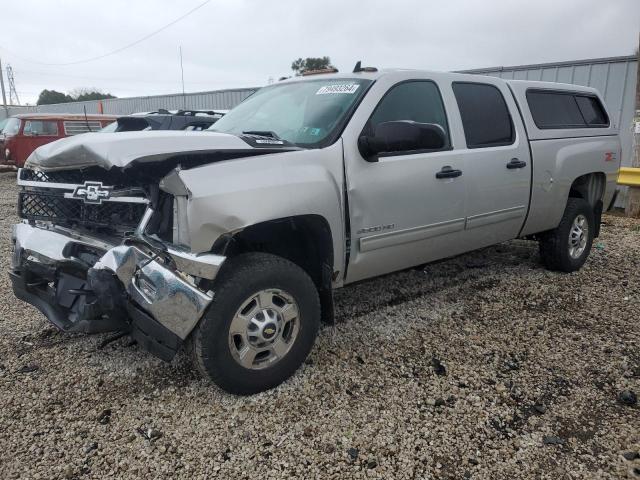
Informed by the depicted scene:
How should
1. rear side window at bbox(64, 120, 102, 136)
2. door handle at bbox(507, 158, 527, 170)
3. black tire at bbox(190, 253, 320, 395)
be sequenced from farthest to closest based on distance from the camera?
1. rear side window at bbox(64, 120, 102, 136)
2. door handle at bbox(507, 158, 527, 170)
3. black tire at bbox(190, 253, 320, 395)

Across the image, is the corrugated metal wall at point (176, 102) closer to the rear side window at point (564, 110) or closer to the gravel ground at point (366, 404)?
the rear side window at point (564, 110)

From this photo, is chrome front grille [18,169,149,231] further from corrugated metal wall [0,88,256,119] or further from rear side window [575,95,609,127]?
corrugated metal wall [0,88,256,119]

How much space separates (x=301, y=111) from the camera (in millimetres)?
3480

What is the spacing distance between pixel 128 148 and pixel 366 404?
6.07 feet

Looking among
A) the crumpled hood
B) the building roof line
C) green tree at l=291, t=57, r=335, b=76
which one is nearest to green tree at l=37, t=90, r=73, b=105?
green tree at l=291, t=57, r=335, b=76

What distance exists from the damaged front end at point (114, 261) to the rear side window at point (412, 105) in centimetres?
148

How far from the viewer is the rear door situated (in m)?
3.90

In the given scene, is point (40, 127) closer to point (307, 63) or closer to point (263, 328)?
point (263, 328)

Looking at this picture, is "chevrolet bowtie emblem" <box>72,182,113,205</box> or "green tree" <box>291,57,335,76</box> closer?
"chevrolet bowtie emblem" <box>72,182,113,205</box>

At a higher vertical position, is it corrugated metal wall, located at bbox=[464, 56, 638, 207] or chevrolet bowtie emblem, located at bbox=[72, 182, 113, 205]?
corrugated metal wall, located at bbox=[464, 56, 638, 207]

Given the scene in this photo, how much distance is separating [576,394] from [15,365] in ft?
11.4

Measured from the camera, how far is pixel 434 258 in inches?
153

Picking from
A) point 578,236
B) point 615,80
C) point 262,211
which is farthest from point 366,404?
point 615,80

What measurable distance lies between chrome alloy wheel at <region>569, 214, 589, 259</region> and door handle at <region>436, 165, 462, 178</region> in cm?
210
